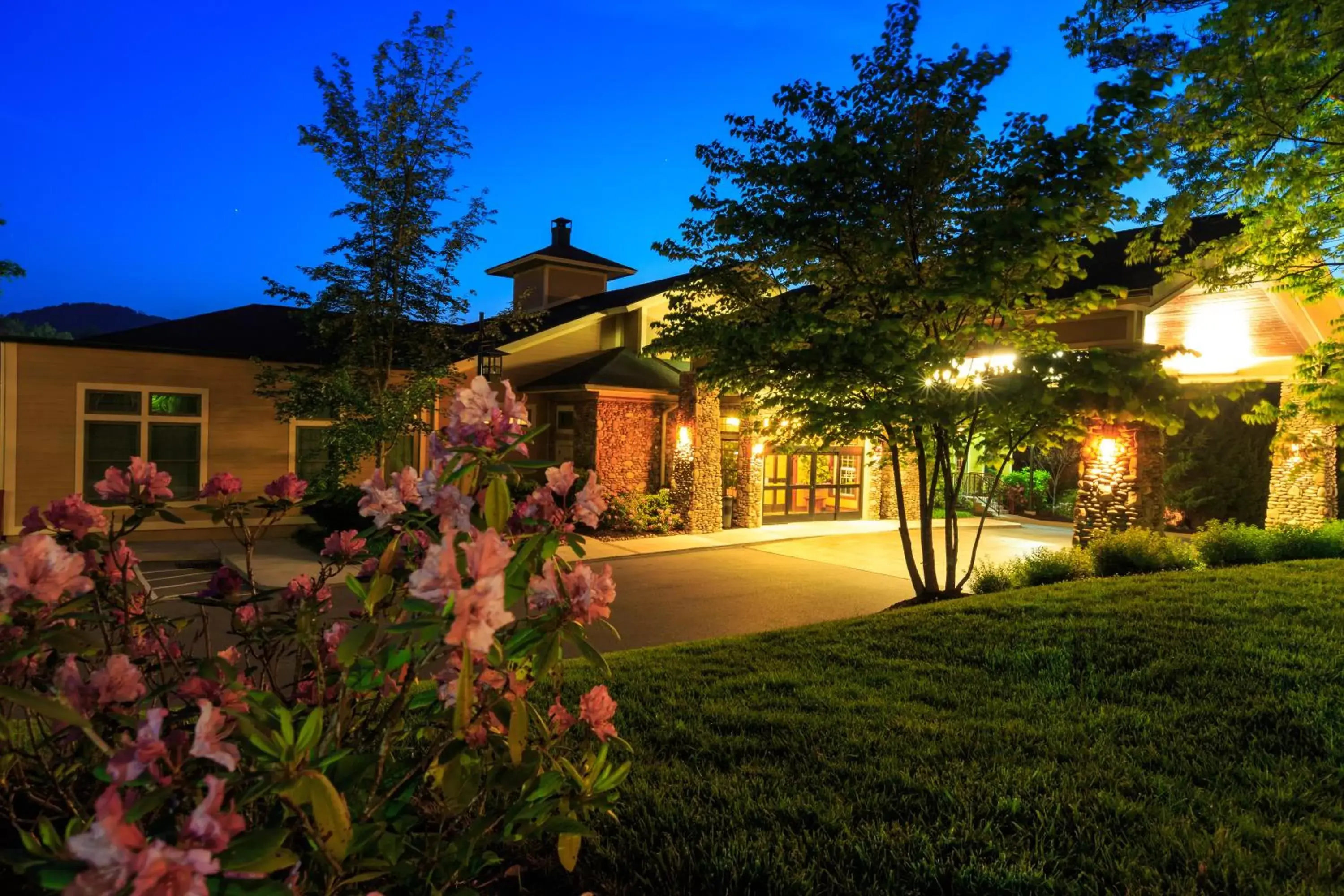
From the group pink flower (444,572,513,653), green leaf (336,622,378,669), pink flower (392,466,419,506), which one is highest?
pink flower (392,466,419,506)

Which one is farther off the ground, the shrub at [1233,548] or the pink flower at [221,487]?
the pink flower at [221,487]

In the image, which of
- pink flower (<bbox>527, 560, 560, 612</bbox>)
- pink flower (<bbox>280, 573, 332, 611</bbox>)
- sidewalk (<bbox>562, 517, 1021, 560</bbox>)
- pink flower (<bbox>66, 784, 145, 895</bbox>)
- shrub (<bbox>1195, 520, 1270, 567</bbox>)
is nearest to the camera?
pink flower (<bbox>66, 784, 145, 895</bbox>)

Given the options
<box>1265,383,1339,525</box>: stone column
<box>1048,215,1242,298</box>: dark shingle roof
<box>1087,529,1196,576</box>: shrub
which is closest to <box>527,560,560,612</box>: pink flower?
<box>1087,529,1196,576</box>: shrub

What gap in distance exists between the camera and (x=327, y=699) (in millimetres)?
2039

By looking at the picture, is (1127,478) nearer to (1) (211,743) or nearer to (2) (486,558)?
(2) (486,558)

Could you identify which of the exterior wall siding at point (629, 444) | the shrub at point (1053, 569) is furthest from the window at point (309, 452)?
the shrub at point (1053, 569)

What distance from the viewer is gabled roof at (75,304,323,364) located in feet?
43.8

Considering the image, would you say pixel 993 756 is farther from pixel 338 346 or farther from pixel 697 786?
pixel 338 346

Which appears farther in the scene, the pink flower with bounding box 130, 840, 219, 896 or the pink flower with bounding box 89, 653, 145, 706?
the pink flower with bounding box 89, 653, 145, 706

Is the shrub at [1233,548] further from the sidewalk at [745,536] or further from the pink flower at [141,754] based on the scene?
the pink flower at [141,754]

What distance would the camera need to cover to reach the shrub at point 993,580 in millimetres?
9727

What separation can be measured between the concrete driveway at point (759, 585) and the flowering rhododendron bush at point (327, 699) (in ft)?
15.0

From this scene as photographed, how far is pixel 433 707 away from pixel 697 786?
2074 mm

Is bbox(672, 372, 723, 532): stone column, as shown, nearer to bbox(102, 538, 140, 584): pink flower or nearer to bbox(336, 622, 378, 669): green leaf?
bbox(102, 538, 140, 584): pink flower
